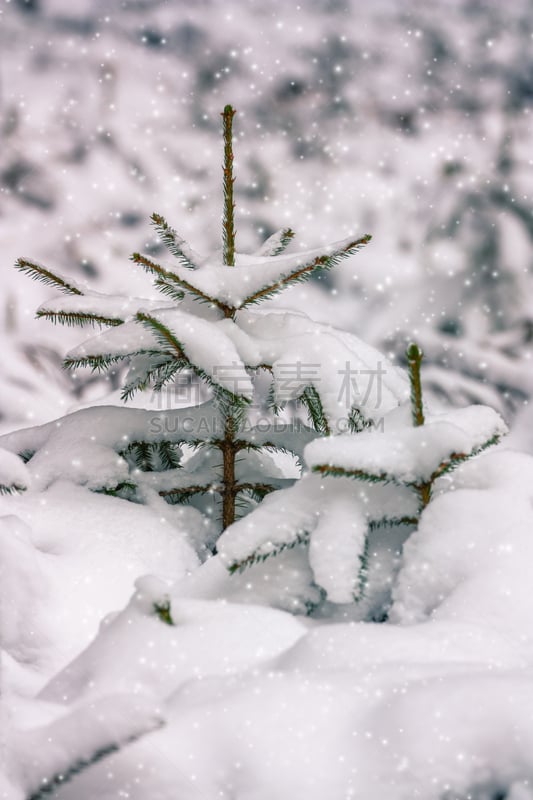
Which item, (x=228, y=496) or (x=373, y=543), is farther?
(x=228, y=496)

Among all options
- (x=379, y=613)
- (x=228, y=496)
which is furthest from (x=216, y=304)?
(x=379, y=613)

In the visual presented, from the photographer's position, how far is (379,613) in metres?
1.20

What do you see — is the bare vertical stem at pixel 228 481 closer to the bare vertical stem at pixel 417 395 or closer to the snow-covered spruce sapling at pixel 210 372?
the snow-covered spruce sapling at pixel 210 372

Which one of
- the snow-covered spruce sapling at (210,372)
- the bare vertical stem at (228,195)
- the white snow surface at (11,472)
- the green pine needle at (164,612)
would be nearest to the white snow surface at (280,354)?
the snow-covered spruce sapling at (210,372)

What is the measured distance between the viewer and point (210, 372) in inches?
54.2

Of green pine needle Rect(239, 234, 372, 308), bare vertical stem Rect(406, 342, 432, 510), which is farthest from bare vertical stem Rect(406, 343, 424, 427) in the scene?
green pine needle Rect(239, 234, 372, 308)

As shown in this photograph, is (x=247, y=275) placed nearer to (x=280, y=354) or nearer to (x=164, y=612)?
(x=280, y=354)

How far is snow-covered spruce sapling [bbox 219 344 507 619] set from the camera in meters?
1.11

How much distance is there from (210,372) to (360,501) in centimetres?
40

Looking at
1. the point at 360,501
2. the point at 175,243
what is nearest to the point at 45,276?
the point at 175,243

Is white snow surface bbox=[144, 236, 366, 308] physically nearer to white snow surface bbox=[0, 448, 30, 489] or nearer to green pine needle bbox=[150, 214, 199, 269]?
green pine needle bbox=[150, 214, 199, 269]

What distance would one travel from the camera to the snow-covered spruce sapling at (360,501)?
1112 mm

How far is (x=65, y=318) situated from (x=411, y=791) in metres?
1.25

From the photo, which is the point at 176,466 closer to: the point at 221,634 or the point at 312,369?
the point at 312,369
